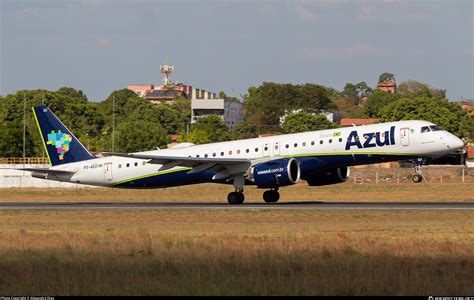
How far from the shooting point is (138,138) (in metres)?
124

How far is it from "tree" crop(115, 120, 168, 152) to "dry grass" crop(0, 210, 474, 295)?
80.2 m

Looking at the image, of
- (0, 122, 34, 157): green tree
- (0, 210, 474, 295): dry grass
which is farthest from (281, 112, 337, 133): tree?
(0, 210, 474, 295): dry grass

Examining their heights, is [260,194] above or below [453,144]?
below

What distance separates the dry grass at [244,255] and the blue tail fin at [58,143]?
1608 centimetres

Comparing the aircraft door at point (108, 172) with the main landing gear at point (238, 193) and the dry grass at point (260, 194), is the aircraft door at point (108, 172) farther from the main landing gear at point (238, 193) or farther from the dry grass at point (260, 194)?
the main landing gear at point (238, 193)

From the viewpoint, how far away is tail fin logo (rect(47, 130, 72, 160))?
57.2 meters

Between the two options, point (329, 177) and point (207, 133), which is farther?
point (207, 133)

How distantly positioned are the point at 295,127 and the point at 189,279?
434 ft

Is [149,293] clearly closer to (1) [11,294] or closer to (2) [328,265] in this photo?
(1) [11,294]

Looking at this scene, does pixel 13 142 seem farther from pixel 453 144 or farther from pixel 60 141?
pixel 453 144

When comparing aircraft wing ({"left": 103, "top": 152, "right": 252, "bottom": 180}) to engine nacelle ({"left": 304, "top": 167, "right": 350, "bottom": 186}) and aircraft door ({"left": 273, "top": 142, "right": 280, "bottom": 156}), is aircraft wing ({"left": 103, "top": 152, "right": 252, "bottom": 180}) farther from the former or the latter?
engine nacelle ({"left": 304, "top": 167, "right": 350, "bottom": 186})

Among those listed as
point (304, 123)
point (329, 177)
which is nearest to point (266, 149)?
point (329, 177)

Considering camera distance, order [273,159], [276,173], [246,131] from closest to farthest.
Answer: [276,173], [273,159], [246,131]

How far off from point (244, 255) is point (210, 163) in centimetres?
2399
